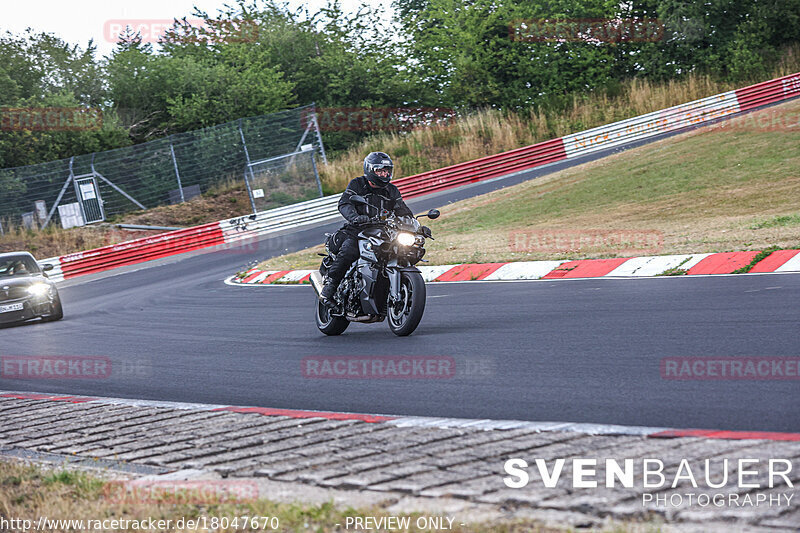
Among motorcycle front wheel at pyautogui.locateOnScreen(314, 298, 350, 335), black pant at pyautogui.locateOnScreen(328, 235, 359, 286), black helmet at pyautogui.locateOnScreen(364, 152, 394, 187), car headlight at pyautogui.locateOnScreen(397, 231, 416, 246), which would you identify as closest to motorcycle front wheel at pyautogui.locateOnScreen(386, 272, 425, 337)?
car headlight at pyautogui.locateOnScreen(397, 231, 416, 246)

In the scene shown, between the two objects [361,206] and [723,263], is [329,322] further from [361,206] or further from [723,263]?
[723,263]

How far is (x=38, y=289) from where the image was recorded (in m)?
16.9

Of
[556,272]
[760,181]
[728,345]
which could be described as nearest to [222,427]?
[728,345]

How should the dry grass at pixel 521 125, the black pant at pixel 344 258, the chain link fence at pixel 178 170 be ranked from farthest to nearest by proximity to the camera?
the dry grass at pixel 521 125, the chain link fence at pixel 178 170, the black pant at pixel 344 258

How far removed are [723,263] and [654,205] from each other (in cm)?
883

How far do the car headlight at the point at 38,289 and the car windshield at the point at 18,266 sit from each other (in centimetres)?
87

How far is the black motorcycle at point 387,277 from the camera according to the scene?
31.2 feet

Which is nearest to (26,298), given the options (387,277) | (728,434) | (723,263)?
(387,277)

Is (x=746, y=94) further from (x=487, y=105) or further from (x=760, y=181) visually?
(x=760, y=181)

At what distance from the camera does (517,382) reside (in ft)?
22.1

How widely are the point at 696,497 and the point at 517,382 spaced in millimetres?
3186
